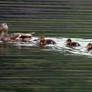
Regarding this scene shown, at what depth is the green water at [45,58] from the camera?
8.30 m

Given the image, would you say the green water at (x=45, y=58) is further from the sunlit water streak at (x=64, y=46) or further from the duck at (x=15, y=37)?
the duck at (x=15, y=37)

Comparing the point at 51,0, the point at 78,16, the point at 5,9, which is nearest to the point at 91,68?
the point at 78,16

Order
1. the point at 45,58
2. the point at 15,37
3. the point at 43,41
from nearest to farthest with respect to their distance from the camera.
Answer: the point at 45,58
the point at 43,41
the point at 15,37

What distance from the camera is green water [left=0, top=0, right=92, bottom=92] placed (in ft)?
27.2

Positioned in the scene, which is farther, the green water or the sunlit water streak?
the sunlit water streak

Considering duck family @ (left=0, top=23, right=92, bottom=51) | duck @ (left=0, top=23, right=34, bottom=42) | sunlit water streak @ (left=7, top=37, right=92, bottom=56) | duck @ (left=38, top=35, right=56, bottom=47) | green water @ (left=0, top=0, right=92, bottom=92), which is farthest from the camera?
duck @ (left=0, top=23, right=34, bottom=42)

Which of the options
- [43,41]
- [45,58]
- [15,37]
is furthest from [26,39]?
[45,58]

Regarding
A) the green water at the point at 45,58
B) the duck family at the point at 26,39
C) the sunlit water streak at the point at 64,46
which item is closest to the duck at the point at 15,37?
the duck family at the point at 26,39

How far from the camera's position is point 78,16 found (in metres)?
15.4

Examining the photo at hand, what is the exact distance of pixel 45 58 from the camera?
9938 mm

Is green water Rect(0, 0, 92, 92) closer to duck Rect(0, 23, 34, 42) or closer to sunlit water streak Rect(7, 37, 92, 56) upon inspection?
sunlit water streak Rect(7, 37, 92, 56)

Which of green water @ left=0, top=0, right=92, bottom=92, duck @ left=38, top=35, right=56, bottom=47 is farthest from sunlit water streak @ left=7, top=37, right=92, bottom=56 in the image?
green water @ left=0, top=0, right=92, bottom=92

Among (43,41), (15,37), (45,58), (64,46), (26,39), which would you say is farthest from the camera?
(15,37)

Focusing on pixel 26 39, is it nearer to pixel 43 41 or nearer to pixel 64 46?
pixel 43 41
